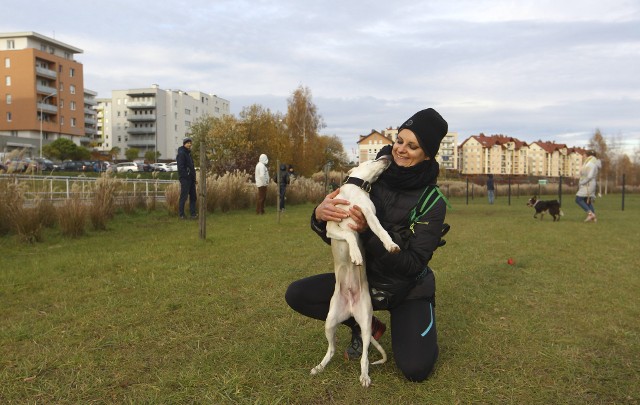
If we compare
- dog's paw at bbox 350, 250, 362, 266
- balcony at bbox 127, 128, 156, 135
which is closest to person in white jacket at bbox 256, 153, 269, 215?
dog's paw at bbox 350, 250, 362, 266

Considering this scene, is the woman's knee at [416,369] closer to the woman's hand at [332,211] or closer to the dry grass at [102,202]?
the woman's hand at [332,211]

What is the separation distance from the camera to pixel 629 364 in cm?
343

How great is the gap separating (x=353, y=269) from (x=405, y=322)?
1.81ft

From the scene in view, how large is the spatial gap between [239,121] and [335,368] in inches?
1335

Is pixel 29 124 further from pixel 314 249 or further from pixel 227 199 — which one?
pixel 314 249

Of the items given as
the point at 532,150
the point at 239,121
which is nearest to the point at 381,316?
the point at 239,121

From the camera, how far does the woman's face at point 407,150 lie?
309 cm

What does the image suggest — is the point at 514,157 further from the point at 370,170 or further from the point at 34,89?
the point at 370,170

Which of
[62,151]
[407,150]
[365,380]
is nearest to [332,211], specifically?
[407,150]

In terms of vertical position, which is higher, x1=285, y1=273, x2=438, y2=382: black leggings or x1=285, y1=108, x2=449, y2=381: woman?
x1=285, y1=108, x2=449, y2=381: woman

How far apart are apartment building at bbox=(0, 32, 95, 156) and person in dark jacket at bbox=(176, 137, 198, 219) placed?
204ft

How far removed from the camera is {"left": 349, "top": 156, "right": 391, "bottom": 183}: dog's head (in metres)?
2.93

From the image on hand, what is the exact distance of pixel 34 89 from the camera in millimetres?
70375

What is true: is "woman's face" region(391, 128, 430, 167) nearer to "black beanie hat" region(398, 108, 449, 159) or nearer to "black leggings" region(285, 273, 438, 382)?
"black beanie hat" region(398, 108, 449, 159)
